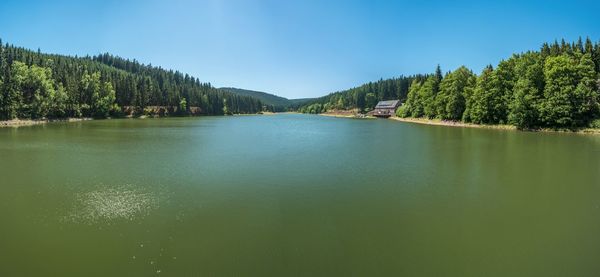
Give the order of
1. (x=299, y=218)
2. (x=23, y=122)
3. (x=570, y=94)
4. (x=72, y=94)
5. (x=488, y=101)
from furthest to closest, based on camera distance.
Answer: (x=72, y=94) < (x=23, y=122) < (x=488, y=101) < (x=570, y=94) < (x=299, y=218)

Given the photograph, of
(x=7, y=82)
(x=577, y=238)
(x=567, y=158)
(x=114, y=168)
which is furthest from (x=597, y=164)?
(x=7, y=82)

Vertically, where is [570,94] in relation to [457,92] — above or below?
below

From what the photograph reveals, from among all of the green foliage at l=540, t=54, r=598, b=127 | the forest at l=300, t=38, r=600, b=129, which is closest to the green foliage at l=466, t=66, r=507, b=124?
the forest at l=300, t=38, r=600, b=129

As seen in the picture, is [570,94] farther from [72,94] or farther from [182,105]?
[182,105]

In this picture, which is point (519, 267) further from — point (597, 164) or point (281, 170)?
point (597, 164)

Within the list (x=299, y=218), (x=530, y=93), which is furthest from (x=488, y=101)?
(x=299, y=218)

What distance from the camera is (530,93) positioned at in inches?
1970

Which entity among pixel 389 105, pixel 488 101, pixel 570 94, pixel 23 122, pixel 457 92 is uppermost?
pixel 389 105

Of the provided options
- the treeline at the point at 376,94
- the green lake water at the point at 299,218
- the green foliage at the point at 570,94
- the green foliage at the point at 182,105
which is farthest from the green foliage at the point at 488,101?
the green foliage at the point at 182,105

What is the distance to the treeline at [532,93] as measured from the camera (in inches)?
1831

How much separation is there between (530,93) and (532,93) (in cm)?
44

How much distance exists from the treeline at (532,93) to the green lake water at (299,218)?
3127cm

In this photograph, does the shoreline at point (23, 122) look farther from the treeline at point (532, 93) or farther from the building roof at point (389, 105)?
the building roof at point (389, 105)

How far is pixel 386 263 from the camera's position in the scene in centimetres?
833
